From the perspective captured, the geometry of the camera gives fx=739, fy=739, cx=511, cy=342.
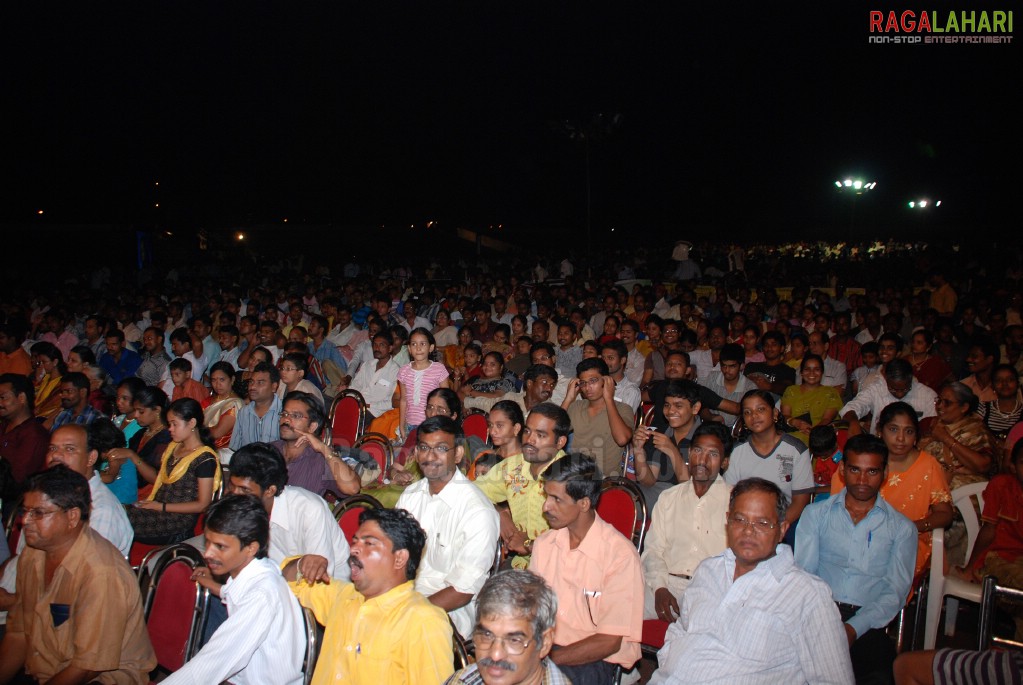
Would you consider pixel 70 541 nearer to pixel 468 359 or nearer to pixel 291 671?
pixel 291 671

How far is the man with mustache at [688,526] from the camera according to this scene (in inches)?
141

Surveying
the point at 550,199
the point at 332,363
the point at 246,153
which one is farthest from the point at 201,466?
the point at 550,199

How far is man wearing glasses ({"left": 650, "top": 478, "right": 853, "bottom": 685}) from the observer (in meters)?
2.54

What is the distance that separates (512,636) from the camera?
6.86 ft

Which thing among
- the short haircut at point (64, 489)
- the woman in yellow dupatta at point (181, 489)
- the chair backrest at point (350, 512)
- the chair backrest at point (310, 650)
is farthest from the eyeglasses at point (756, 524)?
the woman in yellow dupatta at point (181, 489)

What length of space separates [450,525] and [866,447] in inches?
78.8

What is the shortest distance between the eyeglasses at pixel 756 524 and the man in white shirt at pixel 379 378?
467 centimetres

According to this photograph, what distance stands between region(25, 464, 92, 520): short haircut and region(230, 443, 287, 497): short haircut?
60 centimetres

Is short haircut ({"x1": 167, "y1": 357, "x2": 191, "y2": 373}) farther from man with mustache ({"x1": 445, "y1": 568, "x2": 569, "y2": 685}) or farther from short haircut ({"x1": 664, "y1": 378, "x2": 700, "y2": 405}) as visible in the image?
man with mustache ({"x1": 445, "y1": 568, "x2": 569, "y2": 685})

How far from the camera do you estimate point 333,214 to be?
36656mm

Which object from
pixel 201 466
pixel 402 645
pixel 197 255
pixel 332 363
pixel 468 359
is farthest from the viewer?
pixel 197 255

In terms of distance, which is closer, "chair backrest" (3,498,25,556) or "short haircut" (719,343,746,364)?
"chair backrest" (3,498,25,556)

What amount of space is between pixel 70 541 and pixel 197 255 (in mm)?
26070

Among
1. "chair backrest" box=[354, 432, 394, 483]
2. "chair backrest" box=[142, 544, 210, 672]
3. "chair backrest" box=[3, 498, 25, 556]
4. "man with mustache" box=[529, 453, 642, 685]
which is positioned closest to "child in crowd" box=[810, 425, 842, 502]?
"man with mustache" box=[529, 453, 642, 685]
